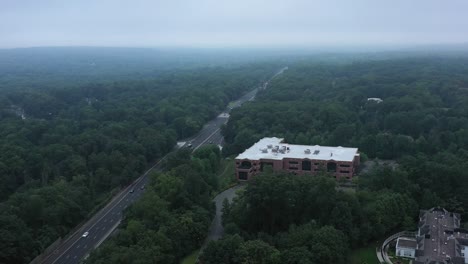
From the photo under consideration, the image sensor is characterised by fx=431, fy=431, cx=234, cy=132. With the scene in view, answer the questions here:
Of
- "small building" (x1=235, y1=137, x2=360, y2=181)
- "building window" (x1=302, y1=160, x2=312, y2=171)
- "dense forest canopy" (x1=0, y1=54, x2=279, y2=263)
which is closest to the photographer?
"dense forest canopy" (x1=0, y1=54, x2=279, y2=263)

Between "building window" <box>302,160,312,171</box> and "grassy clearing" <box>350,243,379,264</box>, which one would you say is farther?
"building window" <box>302,160,312,171</box>

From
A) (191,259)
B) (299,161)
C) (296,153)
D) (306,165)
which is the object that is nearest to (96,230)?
(191,259)

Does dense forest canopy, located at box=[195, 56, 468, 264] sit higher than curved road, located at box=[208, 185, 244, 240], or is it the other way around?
dense forest canopy, located at box=[195, 56, 468, 264]

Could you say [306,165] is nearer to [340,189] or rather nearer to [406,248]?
[340,189]

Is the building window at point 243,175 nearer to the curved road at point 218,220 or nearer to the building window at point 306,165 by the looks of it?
the curved road at point 218,220

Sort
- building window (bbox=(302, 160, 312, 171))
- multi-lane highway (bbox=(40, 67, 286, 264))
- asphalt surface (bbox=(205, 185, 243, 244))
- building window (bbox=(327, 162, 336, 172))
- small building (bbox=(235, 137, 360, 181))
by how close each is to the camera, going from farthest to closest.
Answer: building window (bbox=(302, 160, 312, 171))
building window (bbox=(327, 162, 336, 172))
small building (bbox=(235, 137, 360, 181))
asphalt surface (bbox=(205, 185, 243, 244))
multi-lane highway (bbox=(40, 67, 286, 264))

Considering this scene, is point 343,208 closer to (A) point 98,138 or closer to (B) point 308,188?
(B) point 308,188

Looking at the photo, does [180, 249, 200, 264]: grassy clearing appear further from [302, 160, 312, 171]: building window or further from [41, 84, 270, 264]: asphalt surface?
[302, 160, 312, 171]: building window

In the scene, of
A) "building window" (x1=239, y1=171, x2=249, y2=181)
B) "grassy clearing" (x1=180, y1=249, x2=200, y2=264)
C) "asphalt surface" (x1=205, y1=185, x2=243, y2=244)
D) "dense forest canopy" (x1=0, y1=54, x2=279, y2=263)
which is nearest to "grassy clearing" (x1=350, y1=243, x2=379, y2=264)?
"asphalt surface" (x1=205, y1=185, x2=243, y2=244)

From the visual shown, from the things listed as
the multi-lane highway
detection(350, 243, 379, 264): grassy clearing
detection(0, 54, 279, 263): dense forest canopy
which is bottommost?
the multi-lane highway
